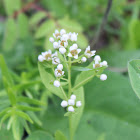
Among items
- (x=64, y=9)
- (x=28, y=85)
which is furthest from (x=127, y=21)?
(x=28, y=85)

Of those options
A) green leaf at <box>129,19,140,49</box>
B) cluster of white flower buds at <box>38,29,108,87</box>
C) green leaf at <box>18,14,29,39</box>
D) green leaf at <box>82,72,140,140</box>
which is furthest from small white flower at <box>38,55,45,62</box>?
green leaf at <box>129,19,140,49</box>

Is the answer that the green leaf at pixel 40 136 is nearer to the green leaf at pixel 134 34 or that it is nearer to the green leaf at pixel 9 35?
the green leaf at pixel 9 35

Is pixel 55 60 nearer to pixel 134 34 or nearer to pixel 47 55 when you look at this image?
pixel 47 55

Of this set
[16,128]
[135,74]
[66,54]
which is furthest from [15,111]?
[135,74]

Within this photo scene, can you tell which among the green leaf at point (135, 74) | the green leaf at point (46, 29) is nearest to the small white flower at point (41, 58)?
the green leaf at point (135, 74)

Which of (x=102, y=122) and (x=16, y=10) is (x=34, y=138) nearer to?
(x=102, y=122)

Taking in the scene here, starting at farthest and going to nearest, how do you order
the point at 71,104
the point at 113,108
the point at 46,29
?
the point at 46,29 < the point at 113,108 < the point at 71,104
